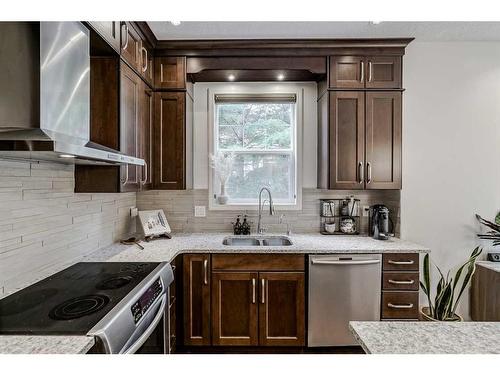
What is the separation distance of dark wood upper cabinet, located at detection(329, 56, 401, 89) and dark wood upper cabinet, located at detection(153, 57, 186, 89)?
1.30m

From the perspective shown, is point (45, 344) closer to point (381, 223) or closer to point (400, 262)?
point (400, 262)

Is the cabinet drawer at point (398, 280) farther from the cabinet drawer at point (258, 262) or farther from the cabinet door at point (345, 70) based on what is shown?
the cabinet door at point (345, 70)

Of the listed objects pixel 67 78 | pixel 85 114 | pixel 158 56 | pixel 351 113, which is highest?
pixel 158 56

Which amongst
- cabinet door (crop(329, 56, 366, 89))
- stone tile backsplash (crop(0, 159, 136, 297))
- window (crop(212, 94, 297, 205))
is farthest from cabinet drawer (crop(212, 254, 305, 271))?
cabinet door (crop(329, 56, 366, 89))

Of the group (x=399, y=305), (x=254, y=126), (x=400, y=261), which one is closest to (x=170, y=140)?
(x=254, y=126)

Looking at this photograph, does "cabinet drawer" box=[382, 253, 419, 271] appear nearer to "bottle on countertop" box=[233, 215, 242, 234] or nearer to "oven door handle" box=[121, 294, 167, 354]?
"bottle on countertop" box=[233, 215, 242, 234]

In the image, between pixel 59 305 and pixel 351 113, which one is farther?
pixel 351 113

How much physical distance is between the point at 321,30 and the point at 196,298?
2356 millimetres

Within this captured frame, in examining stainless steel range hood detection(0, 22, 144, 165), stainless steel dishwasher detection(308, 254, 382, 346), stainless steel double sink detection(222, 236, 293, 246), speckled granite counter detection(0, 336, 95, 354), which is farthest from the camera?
stainless steel double sink detection(222, 236, 293, 246)

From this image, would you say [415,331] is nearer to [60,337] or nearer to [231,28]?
[60,337]

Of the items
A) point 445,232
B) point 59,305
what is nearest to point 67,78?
point 59,305

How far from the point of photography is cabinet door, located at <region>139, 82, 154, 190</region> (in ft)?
7.76

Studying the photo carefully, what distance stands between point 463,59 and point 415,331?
2.83 m

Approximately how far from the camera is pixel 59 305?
126cm
